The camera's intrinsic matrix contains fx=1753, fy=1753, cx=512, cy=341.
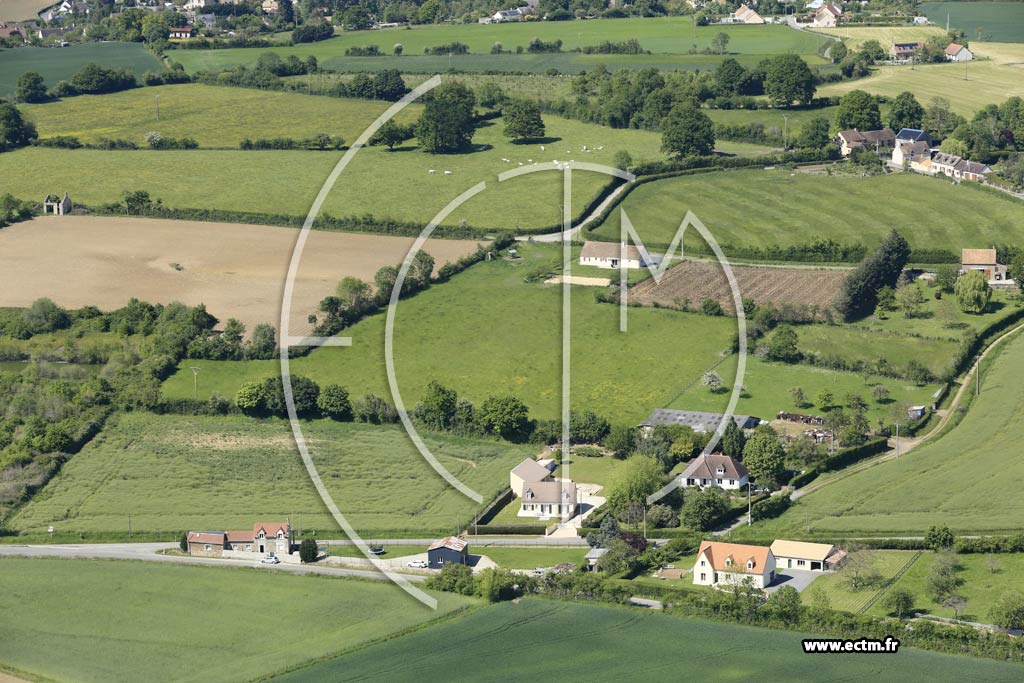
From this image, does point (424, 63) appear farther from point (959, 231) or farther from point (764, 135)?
point (959, 231)

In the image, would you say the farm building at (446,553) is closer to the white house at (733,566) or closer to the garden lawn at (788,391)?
the white house at (733,566)

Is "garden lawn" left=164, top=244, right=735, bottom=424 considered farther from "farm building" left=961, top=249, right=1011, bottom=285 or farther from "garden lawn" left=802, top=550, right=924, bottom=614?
"garden lawn" left=802, top=550, right=924, bottom=614

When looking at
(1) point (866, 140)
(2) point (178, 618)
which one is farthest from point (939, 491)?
(1) point (866, 140)

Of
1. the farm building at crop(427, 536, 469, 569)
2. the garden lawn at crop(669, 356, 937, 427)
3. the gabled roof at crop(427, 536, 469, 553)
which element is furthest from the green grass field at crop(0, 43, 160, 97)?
the farm building at crop(427, 536, 469, 569)

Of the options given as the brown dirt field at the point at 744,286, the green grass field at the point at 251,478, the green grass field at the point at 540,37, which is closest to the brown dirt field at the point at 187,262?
the green grass field at the point at 251,478

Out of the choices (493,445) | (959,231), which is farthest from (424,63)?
(493,445)

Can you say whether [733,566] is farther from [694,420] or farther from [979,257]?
[979,257]
